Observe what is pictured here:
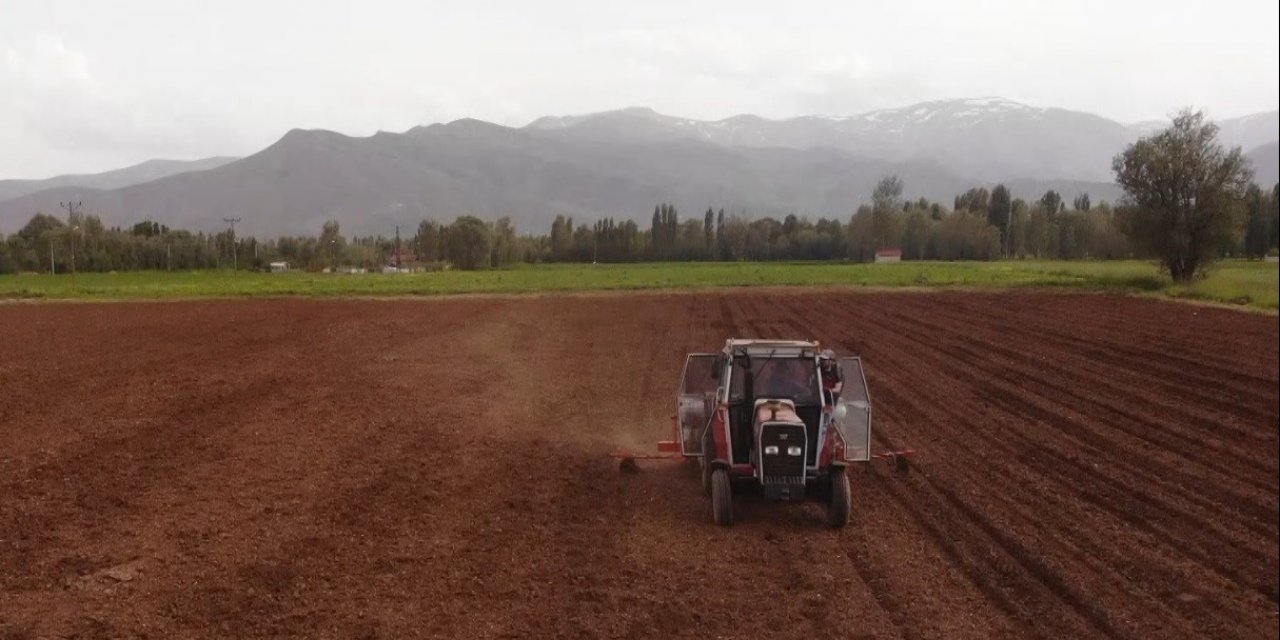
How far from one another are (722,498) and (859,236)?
110 meters

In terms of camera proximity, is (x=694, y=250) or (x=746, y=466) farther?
(x=694, y=250)

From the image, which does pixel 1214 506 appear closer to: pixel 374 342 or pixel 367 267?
pixel 374 342

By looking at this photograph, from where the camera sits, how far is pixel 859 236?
116250 millimetres

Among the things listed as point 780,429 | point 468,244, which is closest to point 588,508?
point 780,429

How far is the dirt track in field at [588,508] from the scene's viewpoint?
7555mm

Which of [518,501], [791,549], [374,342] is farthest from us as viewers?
[374,342]

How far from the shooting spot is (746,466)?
9914 millimetres

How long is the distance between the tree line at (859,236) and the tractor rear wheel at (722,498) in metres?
25.5

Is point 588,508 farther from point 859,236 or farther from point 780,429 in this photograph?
point 859,236

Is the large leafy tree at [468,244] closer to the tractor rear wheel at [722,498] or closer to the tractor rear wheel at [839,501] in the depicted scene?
the tractor rear wheel at [722,498]

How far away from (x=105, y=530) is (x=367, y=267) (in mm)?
113156

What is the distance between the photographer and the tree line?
120 feet

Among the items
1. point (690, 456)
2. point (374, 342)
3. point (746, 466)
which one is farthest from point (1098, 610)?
point (374, 342)

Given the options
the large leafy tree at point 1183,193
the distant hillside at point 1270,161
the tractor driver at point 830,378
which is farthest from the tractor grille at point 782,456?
the large leafy tree at point 1183,193
